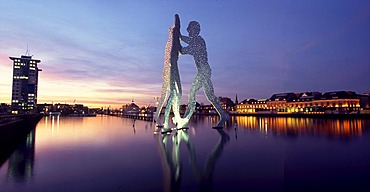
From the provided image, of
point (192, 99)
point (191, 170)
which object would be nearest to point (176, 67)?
point (192, 99)

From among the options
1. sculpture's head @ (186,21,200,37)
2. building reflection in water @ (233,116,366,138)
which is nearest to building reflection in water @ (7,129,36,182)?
sculpture's head @ (186,21,200,37)

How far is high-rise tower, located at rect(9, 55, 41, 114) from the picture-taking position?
81188mm

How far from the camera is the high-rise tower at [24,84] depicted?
81.2 meters

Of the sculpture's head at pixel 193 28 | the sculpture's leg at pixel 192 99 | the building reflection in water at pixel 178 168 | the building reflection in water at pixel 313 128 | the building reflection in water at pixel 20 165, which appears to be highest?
the sculpture's head at pixel 193 28

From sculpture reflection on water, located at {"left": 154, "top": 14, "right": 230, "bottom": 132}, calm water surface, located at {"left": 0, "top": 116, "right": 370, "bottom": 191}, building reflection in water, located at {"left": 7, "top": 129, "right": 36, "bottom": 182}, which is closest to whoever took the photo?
calm water surface, located at {"left": 0, "top": 116, "right": 370, "bottom": 191}

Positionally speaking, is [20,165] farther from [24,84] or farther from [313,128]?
[24,84]

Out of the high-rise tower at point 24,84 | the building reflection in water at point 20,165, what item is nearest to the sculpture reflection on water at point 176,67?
the building reflection in water at point 20,165

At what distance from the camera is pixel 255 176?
23.9 feet

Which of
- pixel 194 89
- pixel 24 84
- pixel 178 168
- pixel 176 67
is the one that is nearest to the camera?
pixel 178 168

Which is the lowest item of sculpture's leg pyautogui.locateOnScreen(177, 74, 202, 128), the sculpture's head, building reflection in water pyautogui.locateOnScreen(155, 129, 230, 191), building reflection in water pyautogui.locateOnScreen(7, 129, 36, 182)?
building reflection in water pyautogui.locateOnScreen(7, 129, 36, 182)

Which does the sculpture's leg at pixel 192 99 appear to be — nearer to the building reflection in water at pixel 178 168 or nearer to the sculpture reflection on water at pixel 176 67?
the sculpture reflection on water at pixel 176 67

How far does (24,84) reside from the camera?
8306 centimetres

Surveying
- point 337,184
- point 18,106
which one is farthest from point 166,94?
point 18,106

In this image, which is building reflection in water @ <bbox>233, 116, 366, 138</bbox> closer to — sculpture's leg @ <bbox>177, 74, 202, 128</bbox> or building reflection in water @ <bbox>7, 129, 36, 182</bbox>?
sculpture's leg @ <bbox>177, 74, 202, 128</bbox>
